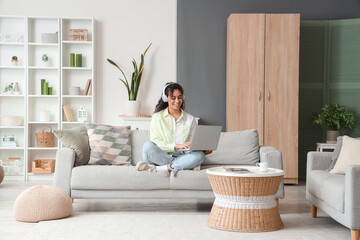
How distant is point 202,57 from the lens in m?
6.65

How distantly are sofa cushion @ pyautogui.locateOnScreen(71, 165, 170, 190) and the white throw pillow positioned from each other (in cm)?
142

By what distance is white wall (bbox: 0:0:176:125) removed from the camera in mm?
6656

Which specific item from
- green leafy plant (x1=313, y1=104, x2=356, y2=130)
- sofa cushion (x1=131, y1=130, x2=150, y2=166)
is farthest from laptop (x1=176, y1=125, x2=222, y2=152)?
green leafy plant (x1=313, y1=104, x2=356, y2=130)

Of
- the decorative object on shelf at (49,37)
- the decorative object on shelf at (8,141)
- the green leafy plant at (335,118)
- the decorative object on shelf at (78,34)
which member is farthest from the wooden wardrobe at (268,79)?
the decorative object on shelf at (8,141)

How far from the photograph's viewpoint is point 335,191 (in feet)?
11.3

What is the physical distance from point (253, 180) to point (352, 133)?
3.42 metres

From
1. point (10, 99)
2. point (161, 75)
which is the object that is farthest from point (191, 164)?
point (10, 99)

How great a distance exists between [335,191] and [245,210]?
2.12 ft

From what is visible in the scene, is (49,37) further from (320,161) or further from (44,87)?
(320,161)

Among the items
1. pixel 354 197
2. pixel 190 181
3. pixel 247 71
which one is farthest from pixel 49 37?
pixel 354 197

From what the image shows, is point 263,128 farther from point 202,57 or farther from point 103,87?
point 103,87

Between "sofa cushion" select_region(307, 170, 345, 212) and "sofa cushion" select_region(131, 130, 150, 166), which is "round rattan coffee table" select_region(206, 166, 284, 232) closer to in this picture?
"sofa cushion" select_region(307, 170, 345, 212)

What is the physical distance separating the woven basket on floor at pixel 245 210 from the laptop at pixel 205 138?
16.9 inches

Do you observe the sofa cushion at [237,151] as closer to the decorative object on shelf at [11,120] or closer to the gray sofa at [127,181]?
the gray sofa at [127,181]
